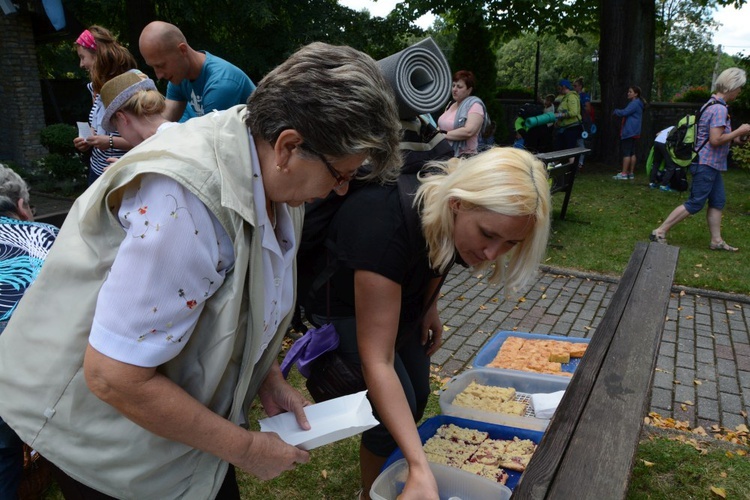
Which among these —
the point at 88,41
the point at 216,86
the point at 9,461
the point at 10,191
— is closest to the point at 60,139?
the point at 88,41

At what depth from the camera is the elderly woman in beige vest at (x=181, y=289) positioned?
1056 mm

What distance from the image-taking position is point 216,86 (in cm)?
366

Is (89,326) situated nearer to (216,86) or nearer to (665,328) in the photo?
(216,86)

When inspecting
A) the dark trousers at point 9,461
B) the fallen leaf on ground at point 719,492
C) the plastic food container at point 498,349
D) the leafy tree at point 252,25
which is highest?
the leafy tree at point 252,25

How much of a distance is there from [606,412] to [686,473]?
1470 mm

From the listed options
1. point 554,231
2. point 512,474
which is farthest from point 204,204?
point 554,231

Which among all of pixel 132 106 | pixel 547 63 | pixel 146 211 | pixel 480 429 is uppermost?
pixel 547 63

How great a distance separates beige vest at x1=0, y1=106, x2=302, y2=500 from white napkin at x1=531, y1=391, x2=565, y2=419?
1.69 m

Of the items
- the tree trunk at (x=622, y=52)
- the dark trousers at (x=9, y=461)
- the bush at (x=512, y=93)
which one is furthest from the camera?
the bush at (x=512, y=93)

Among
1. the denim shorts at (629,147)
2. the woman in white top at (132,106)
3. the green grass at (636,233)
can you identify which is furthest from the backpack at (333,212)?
the denim shorts at (629,147)

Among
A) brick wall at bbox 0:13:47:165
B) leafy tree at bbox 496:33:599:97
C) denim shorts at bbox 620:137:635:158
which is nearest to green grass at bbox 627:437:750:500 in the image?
denim shorts at bbox 620:137:635:158

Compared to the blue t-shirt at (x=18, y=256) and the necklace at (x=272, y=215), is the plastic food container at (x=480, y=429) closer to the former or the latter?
the necklace at (x=272, y=215)

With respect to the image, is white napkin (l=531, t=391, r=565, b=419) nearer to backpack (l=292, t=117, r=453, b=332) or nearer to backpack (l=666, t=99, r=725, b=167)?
backpack (l=292, t=117, r=453, b=332)

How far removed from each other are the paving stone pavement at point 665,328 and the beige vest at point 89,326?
9.40 feet
